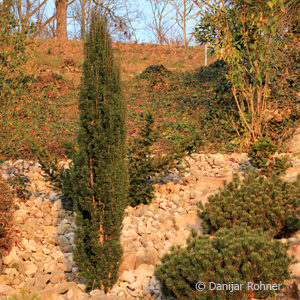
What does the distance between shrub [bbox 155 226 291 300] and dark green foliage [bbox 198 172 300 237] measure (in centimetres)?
97

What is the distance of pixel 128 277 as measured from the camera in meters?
3.39

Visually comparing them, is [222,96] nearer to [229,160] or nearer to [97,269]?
[229,160]

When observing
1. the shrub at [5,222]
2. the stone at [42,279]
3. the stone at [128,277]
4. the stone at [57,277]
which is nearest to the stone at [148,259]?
the stone at [128,277]

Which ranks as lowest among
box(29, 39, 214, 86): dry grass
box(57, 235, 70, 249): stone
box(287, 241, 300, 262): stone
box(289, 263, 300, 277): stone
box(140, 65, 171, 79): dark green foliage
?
box(57, 235, 70, 249): stone

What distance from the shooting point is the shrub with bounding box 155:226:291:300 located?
2.46 metres

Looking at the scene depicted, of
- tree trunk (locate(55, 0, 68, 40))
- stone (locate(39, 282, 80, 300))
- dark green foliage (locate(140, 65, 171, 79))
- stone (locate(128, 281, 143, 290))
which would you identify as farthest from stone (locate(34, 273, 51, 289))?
tree trunk (locate(55, 0, 68, 40))

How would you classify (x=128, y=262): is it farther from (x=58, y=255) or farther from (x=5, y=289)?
(x=5, y=289)

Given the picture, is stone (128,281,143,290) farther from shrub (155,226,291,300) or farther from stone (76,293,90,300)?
shrub (155,226,291,300)

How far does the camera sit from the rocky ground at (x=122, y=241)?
3.18 meters

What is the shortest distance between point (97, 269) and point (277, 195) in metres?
2.19

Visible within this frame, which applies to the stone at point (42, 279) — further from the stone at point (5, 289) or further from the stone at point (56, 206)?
the stone at point (56, 206)

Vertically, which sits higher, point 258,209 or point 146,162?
point 146,162

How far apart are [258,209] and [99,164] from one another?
1922 mm

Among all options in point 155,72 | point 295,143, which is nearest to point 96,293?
point 295,143
